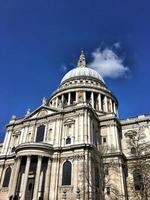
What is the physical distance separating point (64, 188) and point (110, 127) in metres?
15.1

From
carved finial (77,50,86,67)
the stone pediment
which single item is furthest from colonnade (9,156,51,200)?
carved finial (77,50,86,67)

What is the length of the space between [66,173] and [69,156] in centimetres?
264

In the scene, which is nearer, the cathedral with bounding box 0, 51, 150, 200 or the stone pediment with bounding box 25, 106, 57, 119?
the cathedral with bounding box 0, 51, 150, 200

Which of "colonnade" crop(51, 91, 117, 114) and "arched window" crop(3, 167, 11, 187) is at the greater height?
"colonnade" crop(51, 91, 117, 114)

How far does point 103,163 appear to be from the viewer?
3541cm

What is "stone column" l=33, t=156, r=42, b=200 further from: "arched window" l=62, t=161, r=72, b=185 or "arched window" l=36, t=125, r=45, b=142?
"arched window" l=36, t=125, r=45, b=142

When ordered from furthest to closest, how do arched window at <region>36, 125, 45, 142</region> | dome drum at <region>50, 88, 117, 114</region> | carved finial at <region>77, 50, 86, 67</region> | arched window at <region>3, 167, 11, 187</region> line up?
carved finial at <region>77, 50, 86, 67</region>, dome drum at <region>50, 88, 117, 114</region>, arched window at <region>36, 125, 45, 142</region>, arched window at <region>3, 167, 11, 187</region>

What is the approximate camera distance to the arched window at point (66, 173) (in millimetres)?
32909

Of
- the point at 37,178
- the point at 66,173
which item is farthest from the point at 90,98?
the point at 37,178

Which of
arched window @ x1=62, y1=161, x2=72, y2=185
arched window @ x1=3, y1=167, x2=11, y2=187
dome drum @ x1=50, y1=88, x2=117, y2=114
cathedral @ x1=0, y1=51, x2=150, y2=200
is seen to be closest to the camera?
cathedral @ x1=0, y1=51, x2=150, y2=200

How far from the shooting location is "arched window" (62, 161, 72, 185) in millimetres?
32909

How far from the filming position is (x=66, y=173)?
33.8 meters

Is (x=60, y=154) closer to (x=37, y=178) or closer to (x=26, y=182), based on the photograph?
(x=37, y=178)

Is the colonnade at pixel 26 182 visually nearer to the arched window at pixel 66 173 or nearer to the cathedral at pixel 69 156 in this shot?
the cathedral at pixel 69 156
